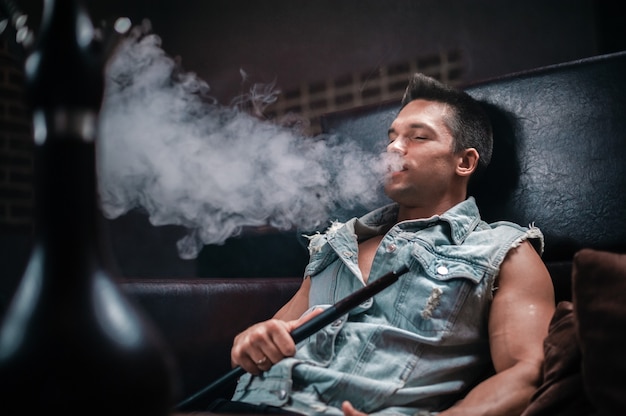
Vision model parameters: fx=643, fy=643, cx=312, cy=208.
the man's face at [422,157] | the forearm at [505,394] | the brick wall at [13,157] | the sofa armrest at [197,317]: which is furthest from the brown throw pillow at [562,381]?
the brick wall at [13,157]

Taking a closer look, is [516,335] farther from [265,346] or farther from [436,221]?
[265,346]

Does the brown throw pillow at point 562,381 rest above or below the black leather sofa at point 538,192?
below

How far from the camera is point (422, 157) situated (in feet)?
6.26

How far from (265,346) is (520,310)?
605 mm

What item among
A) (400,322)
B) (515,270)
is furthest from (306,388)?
(515,270)

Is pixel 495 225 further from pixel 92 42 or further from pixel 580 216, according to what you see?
pixel 92 42

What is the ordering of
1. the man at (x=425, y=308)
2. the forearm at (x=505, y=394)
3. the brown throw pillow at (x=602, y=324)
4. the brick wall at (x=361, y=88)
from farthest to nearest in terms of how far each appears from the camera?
the brick wall at (x=361, y=88) → the man at (x=425, y=308) → the forearm at (x=505, y=394) → the brown throw pillow at (x=602, y=324)

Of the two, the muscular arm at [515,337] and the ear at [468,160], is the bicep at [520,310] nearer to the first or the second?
the muscular arm at [515,337]

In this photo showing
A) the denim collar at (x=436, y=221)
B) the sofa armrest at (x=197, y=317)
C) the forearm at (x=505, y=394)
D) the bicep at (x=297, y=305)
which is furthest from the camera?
the bicep at (x=297, y=305)

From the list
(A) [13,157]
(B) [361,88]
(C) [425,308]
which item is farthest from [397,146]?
(A) [13,157]

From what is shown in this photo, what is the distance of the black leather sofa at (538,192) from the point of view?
1689mm

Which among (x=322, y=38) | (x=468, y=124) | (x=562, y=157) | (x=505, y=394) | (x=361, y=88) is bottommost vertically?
(x=505, y=394)

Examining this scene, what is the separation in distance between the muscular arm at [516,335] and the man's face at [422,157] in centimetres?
36

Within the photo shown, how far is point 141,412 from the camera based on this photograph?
53 cm
